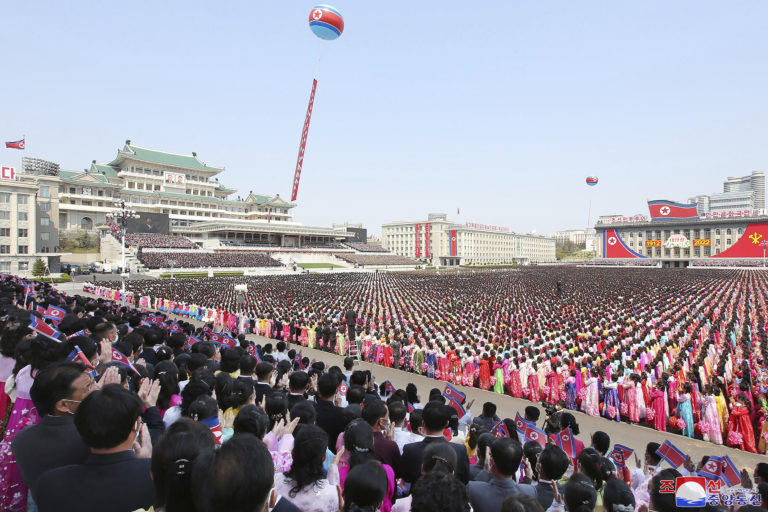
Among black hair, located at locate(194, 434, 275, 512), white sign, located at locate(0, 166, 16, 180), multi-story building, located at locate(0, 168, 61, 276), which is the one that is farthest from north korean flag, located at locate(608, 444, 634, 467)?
white sign, located at locate(0, 166, 16, 180)

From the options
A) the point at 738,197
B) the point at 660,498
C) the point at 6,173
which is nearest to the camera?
the point at 660,498

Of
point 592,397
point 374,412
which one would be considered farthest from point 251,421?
point 592,397

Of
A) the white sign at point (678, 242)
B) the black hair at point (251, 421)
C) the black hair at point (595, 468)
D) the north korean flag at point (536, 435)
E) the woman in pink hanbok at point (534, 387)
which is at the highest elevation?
the white sign at point (678, 242)

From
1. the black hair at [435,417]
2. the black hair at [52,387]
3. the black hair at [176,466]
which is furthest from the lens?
the black hair at [435,417]

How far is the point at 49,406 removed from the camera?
243 cm

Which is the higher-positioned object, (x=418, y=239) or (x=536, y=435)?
(x=418, y=239)

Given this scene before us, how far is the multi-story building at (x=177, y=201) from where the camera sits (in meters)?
54.5

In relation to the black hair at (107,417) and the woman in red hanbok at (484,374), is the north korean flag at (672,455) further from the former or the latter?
the woman in red hanbok at (484,374)

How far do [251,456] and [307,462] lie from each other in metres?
0.92

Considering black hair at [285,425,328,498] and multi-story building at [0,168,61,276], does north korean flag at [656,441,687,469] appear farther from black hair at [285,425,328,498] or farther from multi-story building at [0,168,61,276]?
multi-story building at [0,168,61,276]

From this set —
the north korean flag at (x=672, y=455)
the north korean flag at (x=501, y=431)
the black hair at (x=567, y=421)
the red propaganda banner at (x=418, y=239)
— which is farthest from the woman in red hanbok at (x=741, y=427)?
the red propaganda banner at (x=418, y=239)

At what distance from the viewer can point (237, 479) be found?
5.20 feet

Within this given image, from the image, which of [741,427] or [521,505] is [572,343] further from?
[521,505]

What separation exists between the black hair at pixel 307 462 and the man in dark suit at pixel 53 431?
3.85 ft
